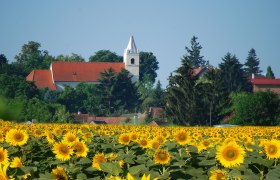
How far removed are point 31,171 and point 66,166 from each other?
91 centimetres

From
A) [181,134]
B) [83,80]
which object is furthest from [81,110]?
[181,134]

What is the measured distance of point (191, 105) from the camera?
59.2 meters

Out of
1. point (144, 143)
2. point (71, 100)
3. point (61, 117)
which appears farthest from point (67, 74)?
point (144, 143)

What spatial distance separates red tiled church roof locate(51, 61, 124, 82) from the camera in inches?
4129

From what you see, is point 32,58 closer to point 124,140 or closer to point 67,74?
point 67,74

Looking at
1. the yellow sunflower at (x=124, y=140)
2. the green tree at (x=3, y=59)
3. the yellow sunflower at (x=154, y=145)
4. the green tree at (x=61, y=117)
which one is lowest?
the yellow sunflower at (x=154, y=145)

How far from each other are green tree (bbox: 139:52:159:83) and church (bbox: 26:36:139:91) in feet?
33.6

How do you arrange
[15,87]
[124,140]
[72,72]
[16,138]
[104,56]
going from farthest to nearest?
[104,56] < [72,72] < [15,87] < [124,140] < [16,138]

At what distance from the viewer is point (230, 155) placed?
475cm

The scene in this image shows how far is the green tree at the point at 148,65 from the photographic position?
4746 inches

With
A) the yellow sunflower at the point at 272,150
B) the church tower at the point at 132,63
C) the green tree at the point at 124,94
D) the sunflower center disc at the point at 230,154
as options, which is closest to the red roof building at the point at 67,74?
the church tower at the point at 132,63

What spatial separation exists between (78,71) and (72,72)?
1.27 metres

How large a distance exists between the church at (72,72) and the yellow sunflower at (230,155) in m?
97.2

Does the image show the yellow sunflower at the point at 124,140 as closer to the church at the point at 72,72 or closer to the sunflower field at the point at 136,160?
the sunflower field at the point at 136,160
